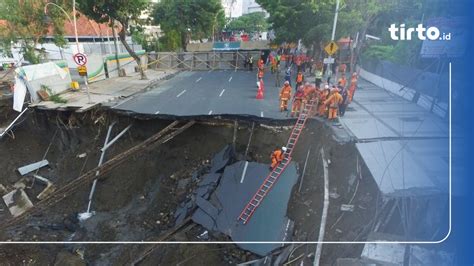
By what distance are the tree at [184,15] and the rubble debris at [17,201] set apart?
74.8ft

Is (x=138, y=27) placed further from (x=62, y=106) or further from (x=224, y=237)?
(x=224, y=237)

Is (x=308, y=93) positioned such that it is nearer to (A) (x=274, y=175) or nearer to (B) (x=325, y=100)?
(B) (x=325, y=100)

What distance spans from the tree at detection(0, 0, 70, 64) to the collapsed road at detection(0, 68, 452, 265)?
923 cm

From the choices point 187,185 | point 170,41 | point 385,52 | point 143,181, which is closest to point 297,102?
point 187,185

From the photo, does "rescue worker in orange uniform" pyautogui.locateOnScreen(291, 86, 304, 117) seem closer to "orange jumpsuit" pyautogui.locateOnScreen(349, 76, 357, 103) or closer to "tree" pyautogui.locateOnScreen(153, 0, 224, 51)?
"orange jumpsuit" pyautogui.locateOnScreen(349, 76, 357, 103)

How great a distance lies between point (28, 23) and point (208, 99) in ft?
43.5

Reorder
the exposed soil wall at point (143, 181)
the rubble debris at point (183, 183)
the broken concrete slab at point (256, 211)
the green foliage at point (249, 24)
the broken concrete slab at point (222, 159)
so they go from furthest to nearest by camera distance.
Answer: the green foliage at point (249, 24) < the rubble debris at point (183, 183) < the broken concrete slab at point (222, 159) < the exposed soil wall at point (143, 181) < the broken concrete slab at point (256, 211)

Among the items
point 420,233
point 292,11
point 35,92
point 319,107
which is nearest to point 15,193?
point 35,92

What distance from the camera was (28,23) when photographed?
62.3 ft

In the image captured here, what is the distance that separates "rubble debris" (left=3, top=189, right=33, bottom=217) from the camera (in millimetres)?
10297

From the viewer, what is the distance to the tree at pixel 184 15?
30.3 m

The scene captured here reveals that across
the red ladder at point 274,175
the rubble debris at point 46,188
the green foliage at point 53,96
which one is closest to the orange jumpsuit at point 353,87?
the red ladder at point 274,175

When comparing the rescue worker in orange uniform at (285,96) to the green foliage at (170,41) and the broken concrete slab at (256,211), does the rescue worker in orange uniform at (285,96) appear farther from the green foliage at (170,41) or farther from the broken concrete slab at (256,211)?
the green foliage at (170,41)

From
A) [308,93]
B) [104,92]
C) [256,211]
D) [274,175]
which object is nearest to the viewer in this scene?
[256,211]
